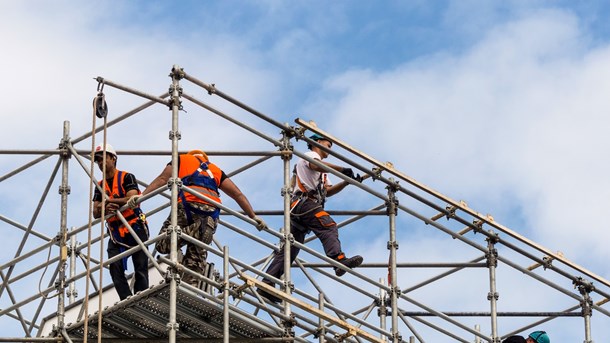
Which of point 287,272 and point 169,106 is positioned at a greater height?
point 169,106

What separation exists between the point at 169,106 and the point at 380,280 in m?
5.37

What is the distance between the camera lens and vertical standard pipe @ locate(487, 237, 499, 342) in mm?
29297

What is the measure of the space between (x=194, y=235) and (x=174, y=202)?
88 centimetres

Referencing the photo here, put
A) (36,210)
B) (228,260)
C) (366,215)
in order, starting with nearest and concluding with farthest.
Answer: (228,260), (36,210), (366,215)

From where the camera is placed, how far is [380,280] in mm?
30297

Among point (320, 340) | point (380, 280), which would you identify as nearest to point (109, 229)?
point (320, 340)

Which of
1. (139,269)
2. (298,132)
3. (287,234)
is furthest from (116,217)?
(298,132)

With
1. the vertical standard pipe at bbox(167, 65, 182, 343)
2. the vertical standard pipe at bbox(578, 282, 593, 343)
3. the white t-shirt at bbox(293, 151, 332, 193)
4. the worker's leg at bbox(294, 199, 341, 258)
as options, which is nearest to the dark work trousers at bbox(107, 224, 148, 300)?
the vertical standard pipe at bbox(167, 65, 182, 343)

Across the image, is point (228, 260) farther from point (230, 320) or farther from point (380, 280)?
point (380, 280)

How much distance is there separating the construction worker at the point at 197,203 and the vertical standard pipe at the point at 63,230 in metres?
1.29

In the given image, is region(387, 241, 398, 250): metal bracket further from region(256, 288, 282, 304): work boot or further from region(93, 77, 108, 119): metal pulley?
region(93, 77, 108, 119): metal pulley

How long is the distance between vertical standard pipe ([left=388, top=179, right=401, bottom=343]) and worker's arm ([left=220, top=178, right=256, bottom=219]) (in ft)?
8.30

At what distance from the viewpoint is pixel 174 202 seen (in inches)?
1009

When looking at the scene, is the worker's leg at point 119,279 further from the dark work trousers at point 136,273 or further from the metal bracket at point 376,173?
the metal bracket at point 376,173
